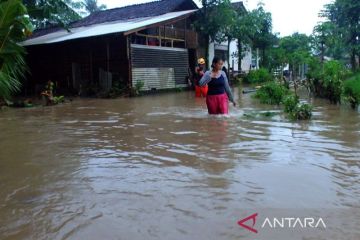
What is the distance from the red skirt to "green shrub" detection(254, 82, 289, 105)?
3245 mm

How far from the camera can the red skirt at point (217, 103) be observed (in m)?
8.66

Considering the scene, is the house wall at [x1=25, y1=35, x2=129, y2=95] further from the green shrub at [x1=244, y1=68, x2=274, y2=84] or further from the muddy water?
the muddy water

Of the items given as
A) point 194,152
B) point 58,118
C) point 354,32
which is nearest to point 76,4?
point 354,32

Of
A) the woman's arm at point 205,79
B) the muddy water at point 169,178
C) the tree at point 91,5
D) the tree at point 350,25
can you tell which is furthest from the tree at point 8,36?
the tree at point 91,5

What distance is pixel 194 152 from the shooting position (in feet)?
18.2

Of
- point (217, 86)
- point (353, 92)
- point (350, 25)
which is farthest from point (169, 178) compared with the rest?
point (350, 25)

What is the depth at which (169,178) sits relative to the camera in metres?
4.27

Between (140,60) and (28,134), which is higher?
(140,60)

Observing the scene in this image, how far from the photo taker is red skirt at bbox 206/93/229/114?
866 cm

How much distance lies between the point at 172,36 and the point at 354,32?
12.1 meters

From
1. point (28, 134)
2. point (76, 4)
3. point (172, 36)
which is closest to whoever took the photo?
point (28, 134)

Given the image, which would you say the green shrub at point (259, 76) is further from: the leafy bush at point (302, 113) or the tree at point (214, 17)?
the leafy bush at point (302, 113)

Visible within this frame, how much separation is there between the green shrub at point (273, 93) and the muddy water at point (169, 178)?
152 inches

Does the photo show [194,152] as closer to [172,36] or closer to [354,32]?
[172,36]
